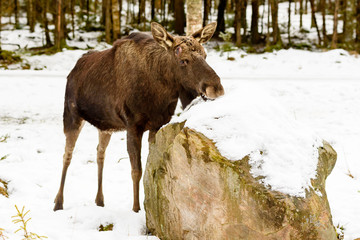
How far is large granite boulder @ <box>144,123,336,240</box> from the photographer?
8.80ft

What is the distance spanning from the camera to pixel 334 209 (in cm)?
429

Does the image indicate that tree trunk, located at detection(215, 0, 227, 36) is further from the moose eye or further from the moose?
the moose eye

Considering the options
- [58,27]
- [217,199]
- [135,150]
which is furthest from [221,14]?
[217,199]

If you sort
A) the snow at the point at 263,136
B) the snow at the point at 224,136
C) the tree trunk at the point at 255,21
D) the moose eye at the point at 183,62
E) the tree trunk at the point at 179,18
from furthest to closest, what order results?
the tree trunk at the point at 179,18, the tree trunk at the point at 255,21, the moose eye at the point at 183,62, the snow at the point at 224,136, the snow at the point at 263,136

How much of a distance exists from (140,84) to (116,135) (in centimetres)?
437

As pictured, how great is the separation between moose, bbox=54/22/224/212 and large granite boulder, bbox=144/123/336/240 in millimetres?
567

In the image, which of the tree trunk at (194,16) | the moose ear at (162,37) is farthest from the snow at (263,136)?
the tree trunk at (194,16)

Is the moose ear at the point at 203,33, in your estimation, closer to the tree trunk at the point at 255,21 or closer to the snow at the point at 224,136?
the snow at the point at 224,136

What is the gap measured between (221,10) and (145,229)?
16.1 m

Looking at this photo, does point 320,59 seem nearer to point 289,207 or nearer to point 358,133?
point 358,133

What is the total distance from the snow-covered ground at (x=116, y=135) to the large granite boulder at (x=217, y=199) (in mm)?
308

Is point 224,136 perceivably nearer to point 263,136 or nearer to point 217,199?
point 263,136

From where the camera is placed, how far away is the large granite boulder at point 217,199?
2684 millimetres

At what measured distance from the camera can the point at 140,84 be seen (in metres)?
4.18
